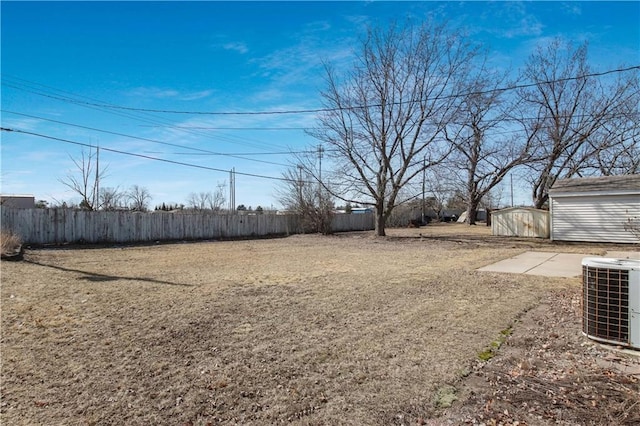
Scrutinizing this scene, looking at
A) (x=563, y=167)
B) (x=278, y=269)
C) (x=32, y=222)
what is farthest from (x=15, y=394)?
(x=563, y=167)

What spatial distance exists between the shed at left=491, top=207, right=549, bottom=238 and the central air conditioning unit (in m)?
18.2

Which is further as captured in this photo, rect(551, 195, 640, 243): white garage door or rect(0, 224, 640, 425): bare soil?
rect(551, 195, 640, 243): white garage door

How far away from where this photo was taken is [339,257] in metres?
11.8

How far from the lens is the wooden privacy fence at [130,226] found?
14.6 m

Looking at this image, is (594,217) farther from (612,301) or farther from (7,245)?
(7,245)

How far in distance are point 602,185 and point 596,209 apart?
1.04m

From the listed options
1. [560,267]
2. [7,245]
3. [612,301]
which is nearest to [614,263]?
[612,301]

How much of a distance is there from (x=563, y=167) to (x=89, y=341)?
27922mm

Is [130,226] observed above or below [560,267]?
above

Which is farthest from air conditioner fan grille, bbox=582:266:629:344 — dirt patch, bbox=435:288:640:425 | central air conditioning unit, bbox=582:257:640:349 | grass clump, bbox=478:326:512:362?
grass clump, bbox=478:326:512:362

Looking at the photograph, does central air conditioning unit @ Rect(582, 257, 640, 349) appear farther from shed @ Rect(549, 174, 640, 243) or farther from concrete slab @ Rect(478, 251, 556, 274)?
shed @ Rect(549, 174, 640, 243)

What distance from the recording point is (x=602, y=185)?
1627 centimetres

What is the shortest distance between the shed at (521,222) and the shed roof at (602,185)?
8.65 ft

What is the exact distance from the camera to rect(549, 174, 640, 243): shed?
15.4 meters
